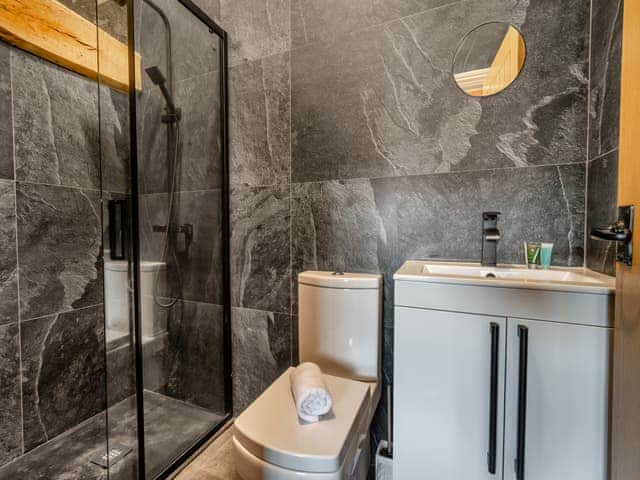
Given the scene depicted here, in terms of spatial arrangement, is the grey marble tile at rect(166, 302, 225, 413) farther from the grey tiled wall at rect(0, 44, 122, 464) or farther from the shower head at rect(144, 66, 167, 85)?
the shower head at rect(144, 66, 167, 85)

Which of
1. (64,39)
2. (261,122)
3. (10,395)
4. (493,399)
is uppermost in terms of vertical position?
(64,39)

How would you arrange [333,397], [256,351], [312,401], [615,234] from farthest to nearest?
[256,351]
[333,397]
[312,401]
[615,234]

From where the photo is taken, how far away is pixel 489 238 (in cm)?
112

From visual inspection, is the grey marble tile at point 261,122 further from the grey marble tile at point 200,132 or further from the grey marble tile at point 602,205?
the grey marble tile at point 602,205

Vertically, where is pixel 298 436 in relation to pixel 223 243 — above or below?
below

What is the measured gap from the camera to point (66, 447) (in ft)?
4.63

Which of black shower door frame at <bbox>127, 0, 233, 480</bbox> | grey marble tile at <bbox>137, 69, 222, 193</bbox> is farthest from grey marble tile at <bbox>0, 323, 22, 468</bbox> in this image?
grey marble tile at <bbox>137, 69, 222, 193</bbox>

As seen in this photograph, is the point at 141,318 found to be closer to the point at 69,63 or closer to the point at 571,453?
the point at 69,63

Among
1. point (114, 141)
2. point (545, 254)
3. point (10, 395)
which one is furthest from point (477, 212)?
point (10, 395)

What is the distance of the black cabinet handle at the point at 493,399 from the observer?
856 millimetres

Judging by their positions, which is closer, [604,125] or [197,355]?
[604,125]

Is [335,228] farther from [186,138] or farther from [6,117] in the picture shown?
[6,117]

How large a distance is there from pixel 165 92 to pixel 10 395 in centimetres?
146

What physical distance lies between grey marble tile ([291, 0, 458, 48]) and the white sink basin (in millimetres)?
1086
